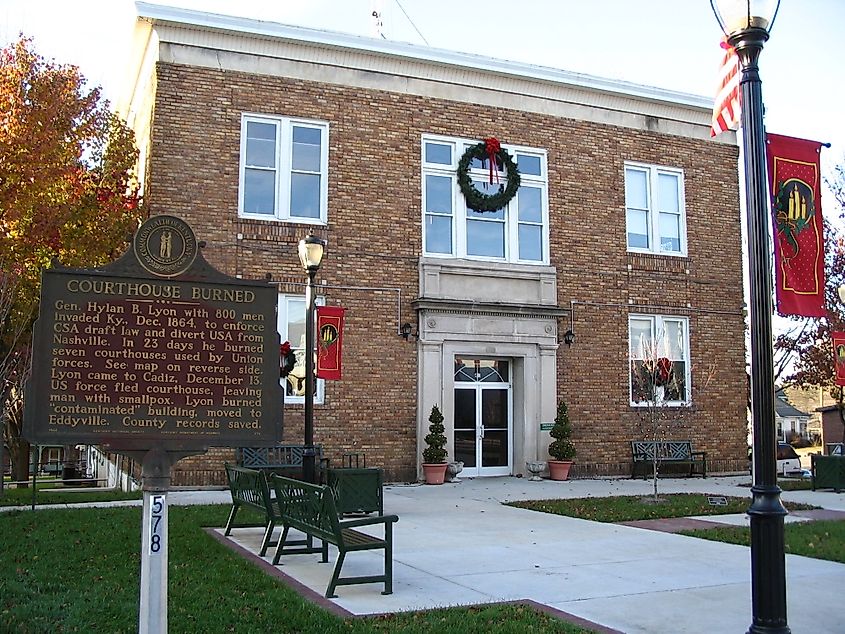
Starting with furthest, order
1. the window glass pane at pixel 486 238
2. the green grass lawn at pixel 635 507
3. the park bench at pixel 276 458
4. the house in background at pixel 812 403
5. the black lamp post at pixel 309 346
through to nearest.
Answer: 1. the house in background at pixel 812 403
2. the window glass pane at pixel 486 238
3. the park bench at pixel 276 458
4. the green grass lawn at pixel 635 507
5. the black lamp post at pixel 309 346

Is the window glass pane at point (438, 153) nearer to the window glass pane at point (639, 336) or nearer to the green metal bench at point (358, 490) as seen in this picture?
the window glass pane at point (639, 336)

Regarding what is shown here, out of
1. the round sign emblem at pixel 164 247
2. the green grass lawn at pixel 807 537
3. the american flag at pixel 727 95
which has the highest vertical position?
the american flag at pixel 727 95

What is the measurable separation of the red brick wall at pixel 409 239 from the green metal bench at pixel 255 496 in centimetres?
Answer: 595

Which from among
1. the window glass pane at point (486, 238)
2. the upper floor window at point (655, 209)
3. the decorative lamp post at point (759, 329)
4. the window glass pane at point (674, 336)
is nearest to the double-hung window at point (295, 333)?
the window glass pane at point (486, 238)

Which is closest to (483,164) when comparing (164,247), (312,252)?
(312,252)

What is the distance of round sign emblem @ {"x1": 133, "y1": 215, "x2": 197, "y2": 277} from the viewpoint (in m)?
5.54

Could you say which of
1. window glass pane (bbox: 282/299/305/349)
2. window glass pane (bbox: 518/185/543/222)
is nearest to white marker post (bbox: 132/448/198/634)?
window glass pane (bbox: 282/299/305/349)

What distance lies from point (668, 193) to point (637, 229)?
1.39 metres

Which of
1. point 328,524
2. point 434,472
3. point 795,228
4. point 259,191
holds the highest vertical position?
point 259,191

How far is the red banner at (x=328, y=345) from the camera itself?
16.1 metres

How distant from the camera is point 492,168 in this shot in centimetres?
2017

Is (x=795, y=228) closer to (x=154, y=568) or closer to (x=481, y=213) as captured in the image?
(x=154, y=568)

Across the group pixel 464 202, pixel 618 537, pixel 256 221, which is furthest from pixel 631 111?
pixel 618 537

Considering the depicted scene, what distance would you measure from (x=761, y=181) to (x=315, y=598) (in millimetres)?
4749
